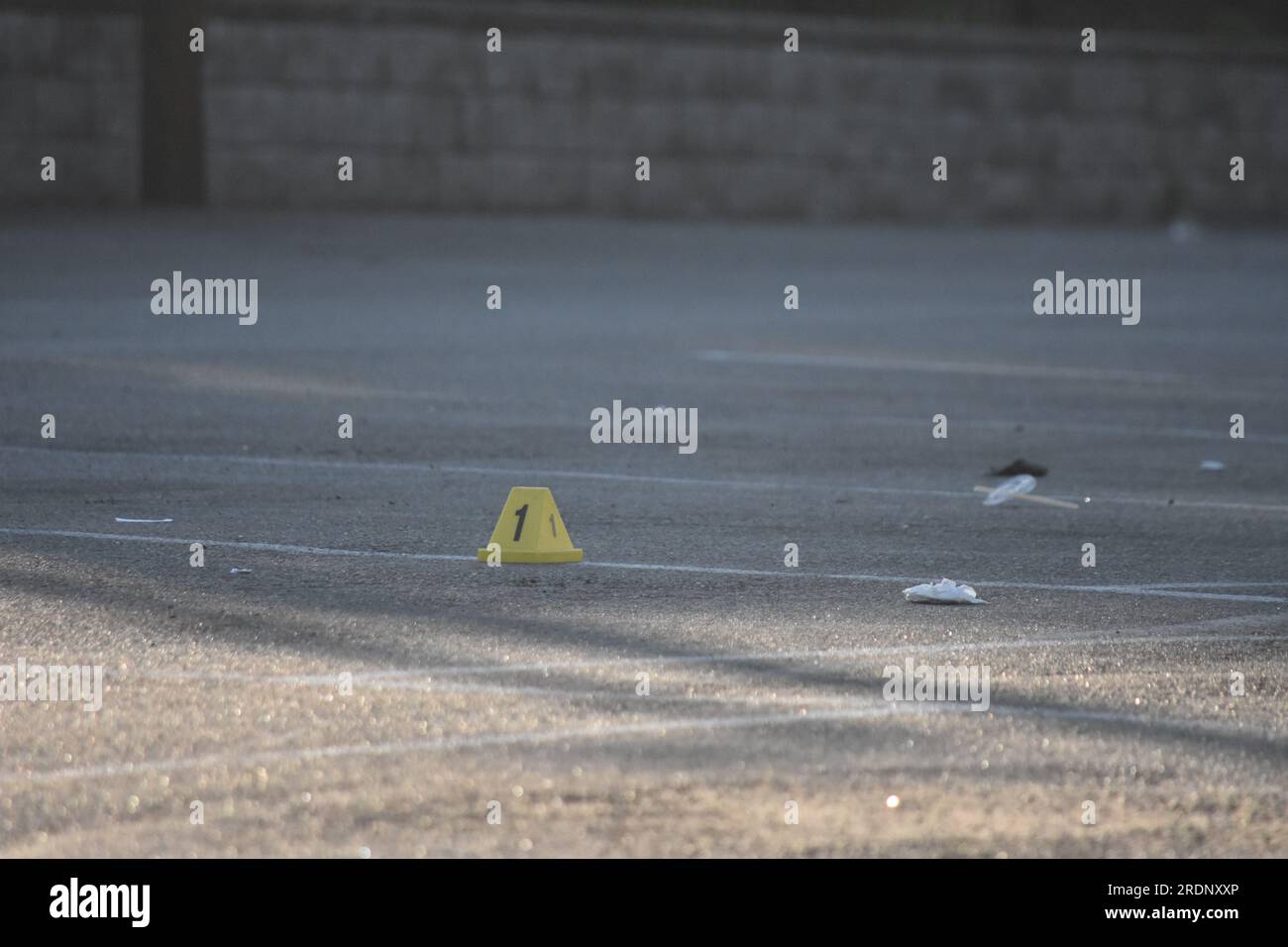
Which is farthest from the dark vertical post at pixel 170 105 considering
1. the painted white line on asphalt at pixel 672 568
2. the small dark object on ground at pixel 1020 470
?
the painted white line on asphalt at pixel 672 568

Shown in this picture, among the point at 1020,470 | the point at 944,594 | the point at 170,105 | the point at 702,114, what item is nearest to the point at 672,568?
the point at 944,594

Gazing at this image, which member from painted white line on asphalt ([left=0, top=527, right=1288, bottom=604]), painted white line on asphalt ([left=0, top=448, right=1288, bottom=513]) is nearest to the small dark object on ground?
painted white line on asphalt ([left=0, top=448, right=1288, bottom=513])

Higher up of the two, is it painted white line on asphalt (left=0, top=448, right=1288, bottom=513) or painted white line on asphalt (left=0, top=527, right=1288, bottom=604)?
painted white line on asphalt (left=0, top=448, right=1288, bottom=513)

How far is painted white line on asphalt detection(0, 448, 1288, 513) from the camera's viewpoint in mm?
11266

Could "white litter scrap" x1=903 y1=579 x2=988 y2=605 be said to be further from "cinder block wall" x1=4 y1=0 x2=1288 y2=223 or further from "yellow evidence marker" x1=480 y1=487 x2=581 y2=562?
"cinder block wall" x1=4 y1=0 x2=1288 y2=223

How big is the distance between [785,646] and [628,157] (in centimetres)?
2685

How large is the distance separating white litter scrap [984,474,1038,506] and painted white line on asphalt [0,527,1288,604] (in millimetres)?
2325

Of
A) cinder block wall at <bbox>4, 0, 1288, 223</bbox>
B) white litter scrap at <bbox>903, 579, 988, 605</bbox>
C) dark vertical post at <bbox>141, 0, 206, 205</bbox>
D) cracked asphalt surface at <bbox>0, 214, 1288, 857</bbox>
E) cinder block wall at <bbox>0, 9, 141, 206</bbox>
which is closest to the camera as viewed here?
cracked asphalt surface at <bbox>0, 214, 1288, 857</bbox>

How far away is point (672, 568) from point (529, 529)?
24.0 inches

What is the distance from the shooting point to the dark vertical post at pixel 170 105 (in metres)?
28.4

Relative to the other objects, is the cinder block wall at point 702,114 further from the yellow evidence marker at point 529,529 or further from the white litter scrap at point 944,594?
the white litter scrap at point 944,594

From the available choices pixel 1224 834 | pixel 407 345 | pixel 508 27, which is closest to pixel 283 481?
pixel 1224 834

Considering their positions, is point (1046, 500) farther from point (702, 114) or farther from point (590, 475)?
point (702, 114)

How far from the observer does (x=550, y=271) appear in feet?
90.0
